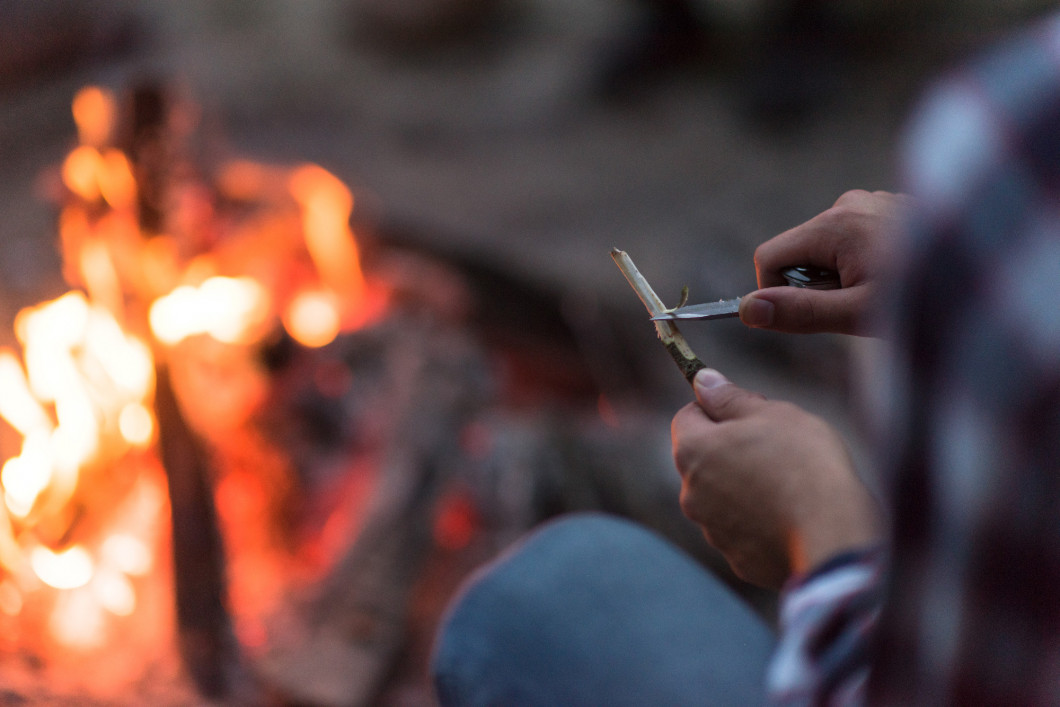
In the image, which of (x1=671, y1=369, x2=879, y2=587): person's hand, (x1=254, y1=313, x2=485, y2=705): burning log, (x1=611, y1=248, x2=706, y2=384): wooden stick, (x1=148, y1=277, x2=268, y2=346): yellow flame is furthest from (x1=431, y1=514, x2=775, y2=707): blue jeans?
(x1=148, y1=277, x2=268, y2=346): yellow flame

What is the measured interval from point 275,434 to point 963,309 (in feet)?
5.95

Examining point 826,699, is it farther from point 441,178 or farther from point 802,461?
point 441,178

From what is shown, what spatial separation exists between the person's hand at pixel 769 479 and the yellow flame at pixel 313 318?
166 cm

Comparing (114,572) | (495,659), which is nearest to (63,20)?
(114,572)

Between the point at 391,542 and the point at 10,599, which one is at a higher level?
the point at 10,599

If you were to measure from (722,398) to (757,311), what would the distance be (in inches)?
3.3

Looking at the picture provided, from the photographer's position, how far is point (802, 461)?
1.93 feet

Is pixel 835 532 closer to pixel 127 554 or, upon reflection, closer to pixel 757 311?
pixel 757 311

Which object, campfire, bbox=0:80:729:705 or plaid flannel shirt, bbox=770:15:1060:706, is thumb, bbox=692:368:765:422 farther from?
campfire, bbox=0:80:729:705

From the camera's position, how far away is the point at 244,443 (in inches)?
74.3

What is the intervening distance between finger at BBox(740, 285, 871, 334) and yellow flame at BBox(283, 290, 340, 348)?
168 centimetres

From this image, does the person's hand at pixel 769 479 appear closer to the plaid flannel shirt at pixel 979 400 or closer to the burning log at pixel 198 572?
the plaid flannel shirt at pixel 979 400

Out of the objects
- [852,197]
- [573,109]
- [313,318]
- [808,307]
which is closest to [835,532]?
[808,307]

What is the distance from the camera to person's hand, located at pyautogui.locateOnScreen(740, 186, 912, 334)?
0.61 m
